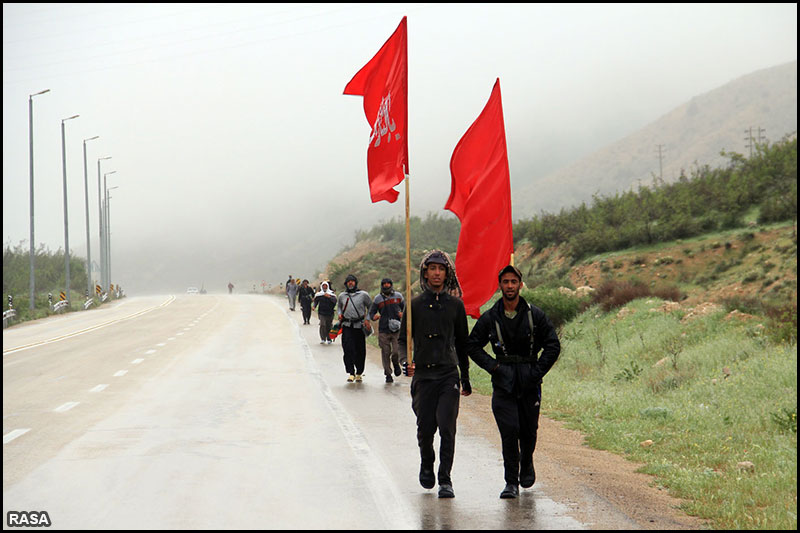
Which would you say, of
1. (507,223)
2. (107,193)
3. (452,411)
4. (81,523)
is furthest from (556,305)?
(107,193)

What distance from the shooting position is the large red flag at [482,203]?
885 centimetres

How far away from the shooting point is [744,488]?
7.61m

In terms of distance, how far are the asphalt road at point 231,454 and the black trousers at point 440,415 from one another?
1.16 ft

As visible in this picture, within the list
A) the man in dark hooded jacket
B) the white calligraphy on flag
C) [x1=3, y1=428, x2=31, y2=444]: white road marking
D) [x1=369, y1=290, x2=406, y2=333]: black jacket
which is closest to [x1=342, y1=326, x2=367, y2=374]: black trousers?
the man in dark hooded jacket

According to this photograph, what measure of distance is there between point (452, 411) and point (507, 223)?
2.51 m

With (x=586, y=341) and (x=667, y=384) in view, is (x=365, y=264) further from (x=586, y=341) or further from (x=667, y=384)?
(x=667, y=384)

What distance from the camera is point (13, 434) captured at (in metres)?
10.1

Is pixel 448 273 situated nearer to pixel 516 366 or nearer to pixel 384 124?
pixel 516 366

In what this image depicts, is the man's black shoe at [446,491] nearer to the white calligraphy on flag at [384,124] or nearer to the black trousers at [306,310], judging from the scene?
the white calligraphy on flag at [384,124]

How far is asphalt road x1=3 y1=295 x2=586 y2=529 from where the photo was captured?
646 centimetres

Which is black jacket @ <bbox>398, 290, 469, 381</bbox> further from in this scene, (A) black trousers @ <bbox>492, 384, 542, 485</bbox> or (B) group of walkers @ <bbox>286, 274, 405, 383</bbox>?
(B) group of walkers @ <bbox>286, 274, 405, 383</bbox>
